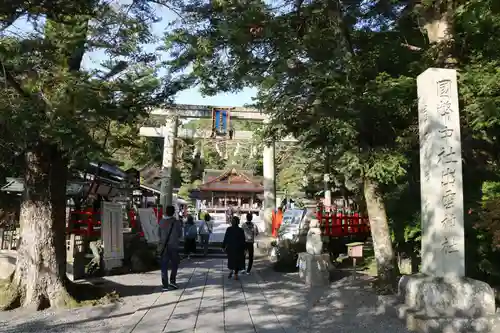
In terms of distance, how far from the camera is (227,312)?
717 cm

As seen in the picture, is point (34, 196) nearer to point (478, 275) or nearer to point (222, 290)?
point (222, 290)

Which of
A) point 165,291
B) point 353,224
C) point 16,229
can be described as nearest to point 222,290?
point 165,291

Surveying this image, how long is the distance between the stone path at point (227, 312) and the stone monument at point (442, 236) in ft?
1.58

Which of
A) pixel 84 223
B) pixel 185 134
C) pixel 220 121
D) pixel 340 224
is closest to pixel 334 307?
pixel 84 223

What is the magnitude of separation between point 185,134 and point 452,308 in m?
19.3

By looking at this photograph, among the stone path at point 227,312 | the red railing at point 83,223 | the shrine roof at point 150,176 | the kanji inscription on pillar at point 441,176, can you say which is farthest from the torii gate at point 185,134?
the kanji inscription on pillar at point 441,176

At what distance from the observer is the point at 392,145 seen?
8789 mm

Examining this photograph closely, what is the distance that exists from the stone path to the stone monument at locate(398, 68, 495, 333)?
18.9 inches

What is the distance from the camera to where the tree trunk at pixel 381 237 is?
8852 mm

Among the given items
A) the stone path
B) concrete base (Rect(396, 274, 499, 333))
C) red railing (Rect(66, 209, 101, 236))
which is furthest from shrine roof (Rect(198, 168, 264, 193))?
concrete base (Rect(396, 274, 499, 333))

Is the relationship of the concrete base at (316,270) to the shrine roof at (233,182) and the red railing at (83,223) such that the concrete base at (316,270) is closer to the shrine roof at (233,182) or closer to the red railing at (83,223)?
the red railing at (83,223)

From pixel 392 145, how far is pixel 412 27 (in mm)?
3167

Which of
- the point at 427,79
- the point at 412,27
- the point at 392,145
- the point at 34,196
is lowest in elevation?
the point at 34,196

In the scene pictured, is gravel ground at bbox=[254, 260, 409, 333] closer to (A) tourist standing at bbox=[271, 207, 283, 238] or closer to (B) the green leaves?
(B) the green leaves
